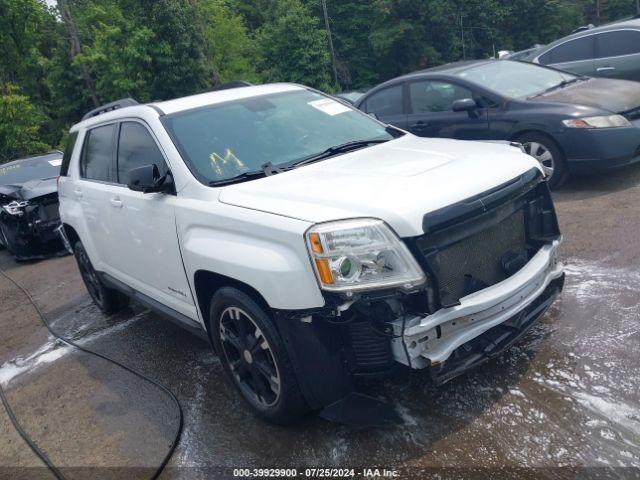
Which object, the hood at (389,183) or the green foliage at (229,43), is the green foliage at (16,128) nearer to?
the green foliage at (229,43)

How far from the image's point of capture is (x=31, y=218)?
29.1 ft

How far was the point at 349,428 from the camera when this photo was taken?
3.21m

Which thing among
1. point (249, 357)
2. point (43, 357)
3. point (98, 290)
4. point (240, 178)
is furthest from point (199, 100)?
point (43, 357)

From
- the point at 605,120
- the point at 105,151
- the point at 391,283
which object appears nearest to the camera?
the point at 391,283

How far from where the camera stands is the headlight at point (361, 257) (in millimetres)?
2678

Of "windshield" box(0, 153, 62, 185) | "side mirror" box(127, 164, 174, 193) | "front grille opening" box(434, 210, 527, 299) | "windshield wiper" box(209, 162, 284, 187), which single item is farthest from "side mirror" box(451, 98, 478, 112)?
"windshield" box(0, 153, 62, 185)

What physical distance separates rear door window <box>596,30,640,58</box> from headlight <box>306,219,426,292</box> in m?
8.69

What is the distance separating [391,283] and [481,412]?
39.4 inches

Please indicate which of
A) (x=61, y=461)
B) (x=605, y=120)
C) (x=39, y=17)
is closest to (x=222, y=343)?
(x=61, y=461)

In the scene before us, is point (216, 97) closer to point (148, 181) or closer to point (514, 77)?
point (148, 181)

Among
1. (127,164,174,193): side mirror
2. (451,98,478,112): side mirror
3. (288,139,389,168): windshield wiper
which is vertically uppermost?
(127,164,174,193): side mirror

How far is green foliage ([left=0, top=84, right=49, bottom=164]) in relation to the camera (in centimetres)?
A: 2308

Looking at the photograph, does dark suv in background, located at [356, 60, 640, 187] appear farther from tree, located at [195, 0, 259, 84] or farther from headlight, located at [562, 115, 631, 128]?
tree, located at [195, 0, 259, 84]

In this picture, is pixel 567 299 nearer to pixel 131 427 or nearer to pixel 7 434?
pixel 131 427
